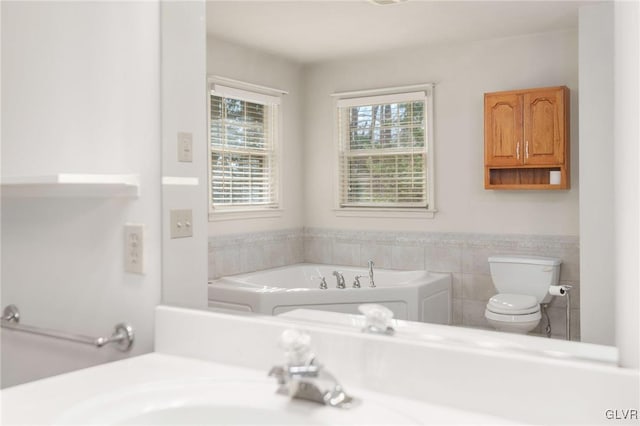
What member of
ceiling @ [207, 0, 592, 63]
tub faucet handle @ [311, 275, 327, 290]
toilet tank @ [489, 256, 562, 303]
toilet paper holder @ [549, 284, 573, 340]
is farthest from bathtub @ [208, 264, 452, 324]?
ceiling @ [207, 0, 592, 63]

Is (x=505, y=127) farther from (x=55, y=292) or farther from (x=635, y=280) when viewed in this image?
(x=55, y=292)

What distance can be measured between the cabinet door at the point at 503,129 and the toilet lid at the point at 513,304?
0.85ft

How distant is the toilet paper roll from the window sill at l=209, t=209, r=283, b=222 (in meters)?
0.65

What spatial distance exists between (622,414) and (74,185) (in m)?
1.26

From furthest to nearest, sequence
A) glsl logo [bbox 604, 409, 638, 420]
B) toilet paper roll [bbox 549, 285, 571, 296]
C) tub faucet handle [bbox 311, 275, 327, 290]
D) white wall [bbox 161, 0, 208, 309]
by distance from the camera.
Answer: white wall [bbox 161, 0, 208, 309]
tub faucet handle [bbox 311, 275, 327, 290]
toilet paper roll [bbox 549, 285, 571, 296]
glsl logo [bbox 604, 409, 638, 420]

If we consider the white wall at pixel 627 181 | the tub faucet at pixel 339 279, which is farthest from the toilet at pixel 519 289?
the tub faucet at pixel 339 279

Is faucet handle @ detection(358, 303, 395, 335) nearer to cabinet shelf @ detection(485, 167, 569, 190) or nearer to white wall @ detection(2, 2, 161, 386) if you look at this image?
cabinet shelf @ detection(485, 167, 569, 190)

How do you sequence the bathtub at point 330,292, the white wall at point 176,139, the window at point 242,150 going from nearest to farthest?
the bathtub at point 330,292, the window at point 242,150, the white wall at point 176,139

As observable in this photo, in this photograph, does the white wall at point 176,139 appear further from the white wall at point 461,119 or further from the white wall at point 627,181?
the white wall at point 627,181

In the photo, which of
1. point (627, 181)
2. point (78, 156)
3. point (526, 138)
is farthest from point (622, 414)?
point (78, 156)

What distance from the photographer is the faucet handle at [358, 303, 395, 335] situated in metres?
1.23

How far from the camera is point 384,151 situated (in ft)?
4.21

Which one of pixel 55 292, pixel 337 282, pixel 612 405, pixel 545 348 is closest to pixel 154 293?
pixel 55 292

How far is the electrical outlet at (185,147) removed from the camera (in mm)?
1565
